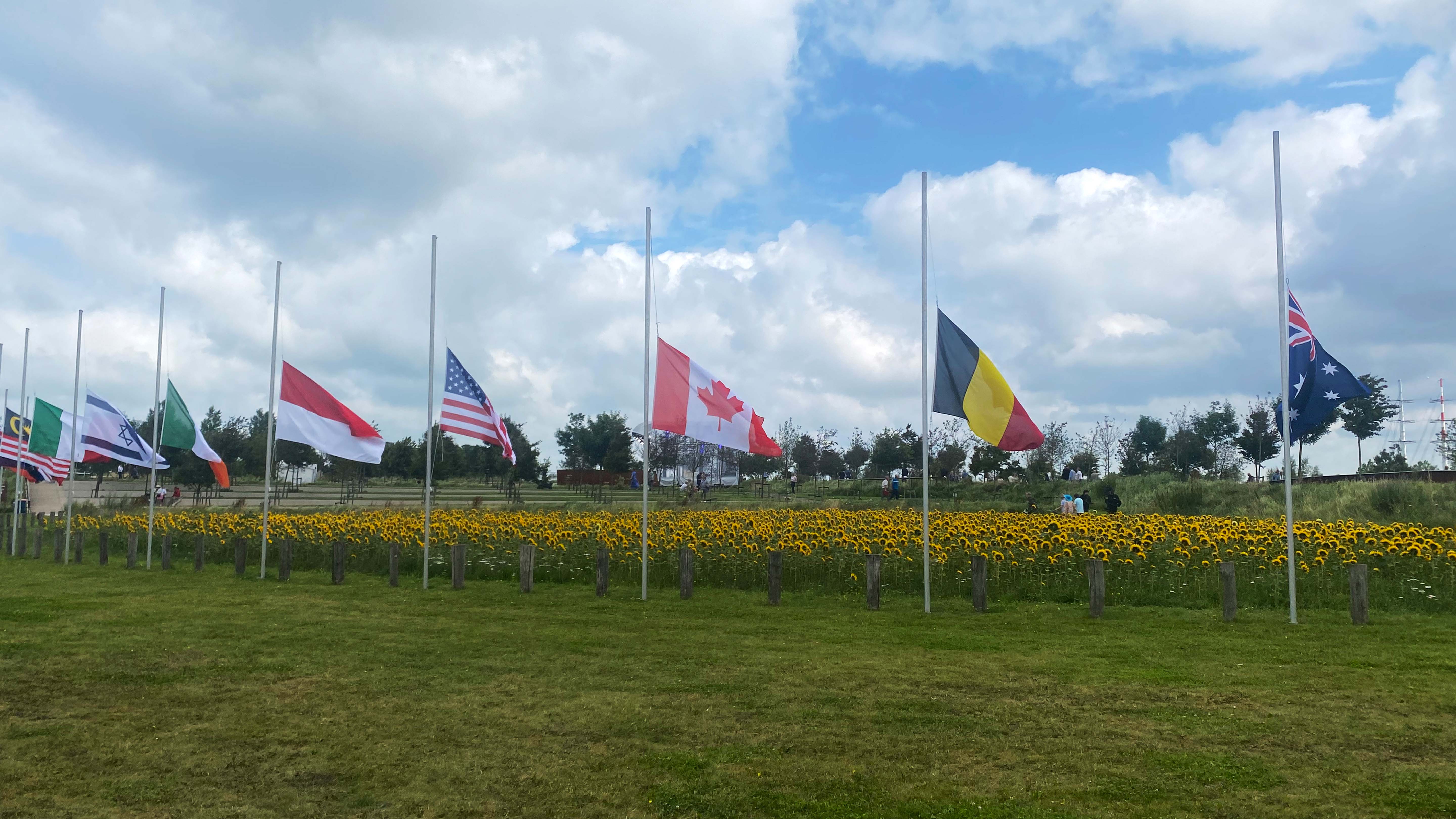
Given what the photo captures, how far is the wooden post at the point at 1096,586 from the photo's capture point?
13.2 m

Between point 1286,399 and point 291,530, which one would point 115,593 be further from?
point 1286,399

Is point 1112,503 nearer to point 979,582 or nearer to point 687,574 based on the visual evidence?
point 979,582

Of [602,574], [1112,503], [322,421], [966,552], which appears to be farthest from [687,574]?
[1112,503]

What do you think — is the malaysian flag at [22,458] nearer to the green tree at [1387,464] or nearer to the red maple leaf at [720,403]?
the red maple leaf at [720,403]

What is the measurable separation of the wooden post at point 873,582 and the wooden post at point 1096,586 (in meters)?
2.86

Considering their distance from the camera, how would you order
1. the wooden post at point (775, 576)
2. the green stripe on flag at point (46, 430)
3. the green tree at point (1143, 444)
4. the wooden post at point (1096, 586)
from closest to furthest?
the wooden post at point (1096, 586) → the wooden post at point (775, 576) → the green stripe on flag at point (46, 430) → the green tree at point (1143, 444)

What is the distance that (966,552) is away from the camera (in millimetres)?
16094

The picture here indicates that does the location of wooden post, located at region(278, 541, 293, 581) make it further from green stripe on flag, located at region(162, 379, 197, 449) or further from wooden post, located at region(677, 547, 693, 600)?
wooden post, located at region(677, 547, 693, 600)

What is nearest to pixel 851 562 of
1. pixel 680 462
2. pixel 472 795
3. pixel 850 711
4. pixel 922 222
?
pixel 922 222

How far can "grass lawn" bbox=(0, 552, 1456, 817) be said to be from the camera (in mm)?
5805

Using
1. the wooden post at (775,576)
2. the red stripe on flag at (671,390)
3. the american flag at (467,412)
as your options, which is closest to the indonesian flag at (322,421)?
the american flag at (467,412)

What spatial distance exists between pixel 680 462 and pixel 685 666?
170ft

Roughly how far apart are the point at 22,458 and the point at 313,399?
12534 millimetres

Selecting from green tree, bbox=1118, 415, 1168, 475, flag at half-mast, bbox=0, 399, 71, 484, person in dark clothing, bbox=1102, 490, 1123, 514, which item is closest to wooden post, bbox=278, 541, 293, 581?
flag at half-mast, bbox=0, 399, 71, 484
